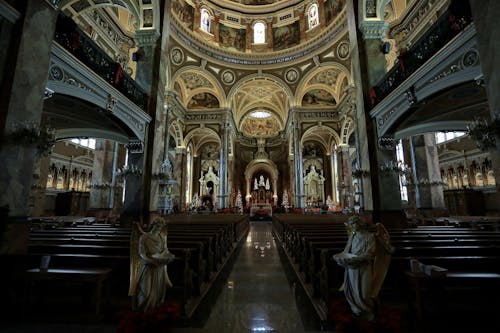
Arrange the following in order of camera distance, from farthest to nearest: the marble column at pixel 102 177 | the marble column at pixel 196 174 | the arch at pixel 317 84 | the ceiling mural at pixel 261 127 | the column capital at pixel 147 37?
the ceiling mural at pixel 261 127
the marble column at pixel 196 174
the arch at pixel 317 84
the marble column at pixel 102 177
the column capital at pixel 147 37

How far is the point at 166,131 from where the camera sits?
16.9 metres

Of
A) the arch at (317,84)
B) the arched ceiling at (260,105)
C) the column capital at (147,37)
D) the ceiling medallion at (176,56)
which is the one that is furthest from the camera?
the arched ceiling at (260,105)

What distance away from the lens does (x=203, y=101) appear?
77.4ft

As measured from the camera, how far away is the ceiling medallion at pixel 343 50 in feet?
55.7

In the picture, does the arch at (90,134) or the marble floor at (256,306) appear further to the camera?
the arch at (90,134)

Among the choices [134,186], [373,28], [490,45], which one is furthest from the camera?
[373,28]

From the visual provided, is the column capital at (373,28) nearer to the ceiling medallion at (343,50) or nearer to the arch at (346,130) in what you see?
the ceiling medallion at (343,50)

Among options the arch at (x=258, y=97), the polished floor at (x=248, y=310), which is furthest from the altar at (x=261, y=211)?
the polished floor at (x=248, y=310)

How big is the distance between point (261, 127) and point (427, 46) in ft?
82.9

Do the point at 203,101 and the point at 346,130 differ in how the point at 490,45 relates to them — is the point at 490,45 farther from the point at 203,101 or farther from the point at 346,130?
the point at 203,101

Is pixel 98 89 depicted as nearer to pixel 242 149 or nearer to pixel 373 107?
pixel 373 107

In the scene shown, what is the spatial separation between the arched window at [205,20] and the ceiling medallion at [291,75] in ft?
26.3

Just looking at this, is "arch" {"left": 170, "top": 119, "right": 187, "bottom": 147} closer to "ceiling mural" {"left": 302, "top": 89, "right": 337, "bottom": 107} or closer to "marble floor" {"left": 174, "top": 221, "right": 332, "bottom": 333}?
"ceiling mural" {"left": 302, "top": 89, "right": 337, "bottom": 107}

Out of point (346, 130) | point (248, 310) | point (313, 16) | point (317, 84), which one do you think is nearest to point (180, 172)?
point (317, 84)
